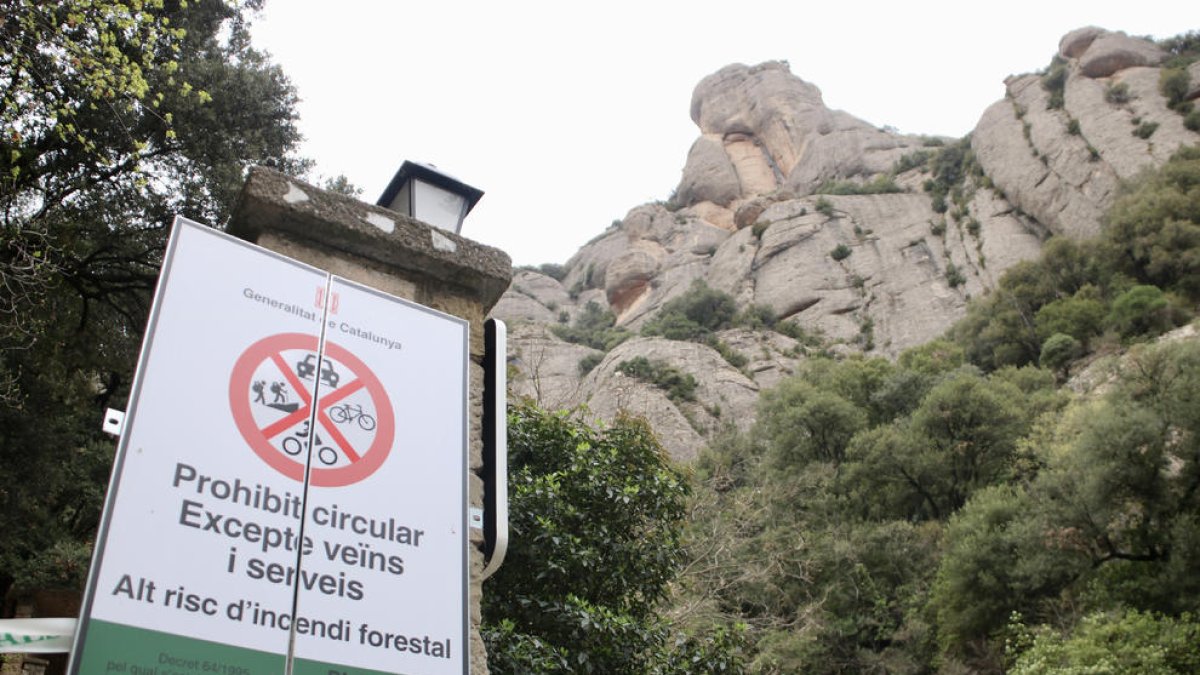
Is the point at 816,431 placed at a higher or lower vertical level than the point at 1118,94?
lower

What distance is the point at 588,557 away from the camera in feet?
27.0

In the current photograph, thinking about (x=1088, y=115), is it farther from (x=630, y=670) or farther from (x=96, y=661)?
(x=96, y=661)

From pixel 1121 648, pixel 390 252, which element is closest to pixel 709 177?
pixel 1121 648

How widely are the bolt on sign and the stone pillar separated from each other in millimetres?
300

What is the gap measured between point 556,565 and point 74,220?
5673 millimetres

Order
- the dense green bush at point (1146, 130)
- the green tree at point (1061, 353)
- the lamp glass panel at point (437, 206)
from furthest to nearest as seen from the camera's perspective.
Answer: the dense green bush at point (1146, 130), the green tree at point (1061, 353), the lamp glass panel at point (437, 206)

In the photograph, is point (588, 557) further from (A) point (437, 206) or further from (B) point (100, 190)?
(B) point (100, 190)

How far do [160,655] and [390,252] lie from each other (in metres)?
2.06

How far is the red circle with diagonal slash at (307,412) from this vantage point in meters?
3.15

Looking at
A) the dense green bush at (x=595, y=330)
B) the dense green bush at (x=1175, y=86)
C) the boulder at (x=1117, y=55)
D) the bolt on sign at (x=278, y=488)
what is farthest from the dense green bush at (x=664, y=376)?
the bolt on sign at (x=278, y=488)

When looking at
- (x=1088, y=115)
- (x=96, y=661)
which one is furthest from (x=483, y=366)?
(x=1088, y=115)

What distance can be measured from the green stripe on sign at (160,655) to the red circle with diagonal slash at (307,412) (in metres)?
0.63

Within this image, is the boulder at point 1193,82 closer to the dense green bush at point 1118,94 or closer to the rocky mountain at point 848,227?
the rocky mountain at point 848,227

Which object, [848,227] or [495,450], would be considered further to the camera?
[848,227]
